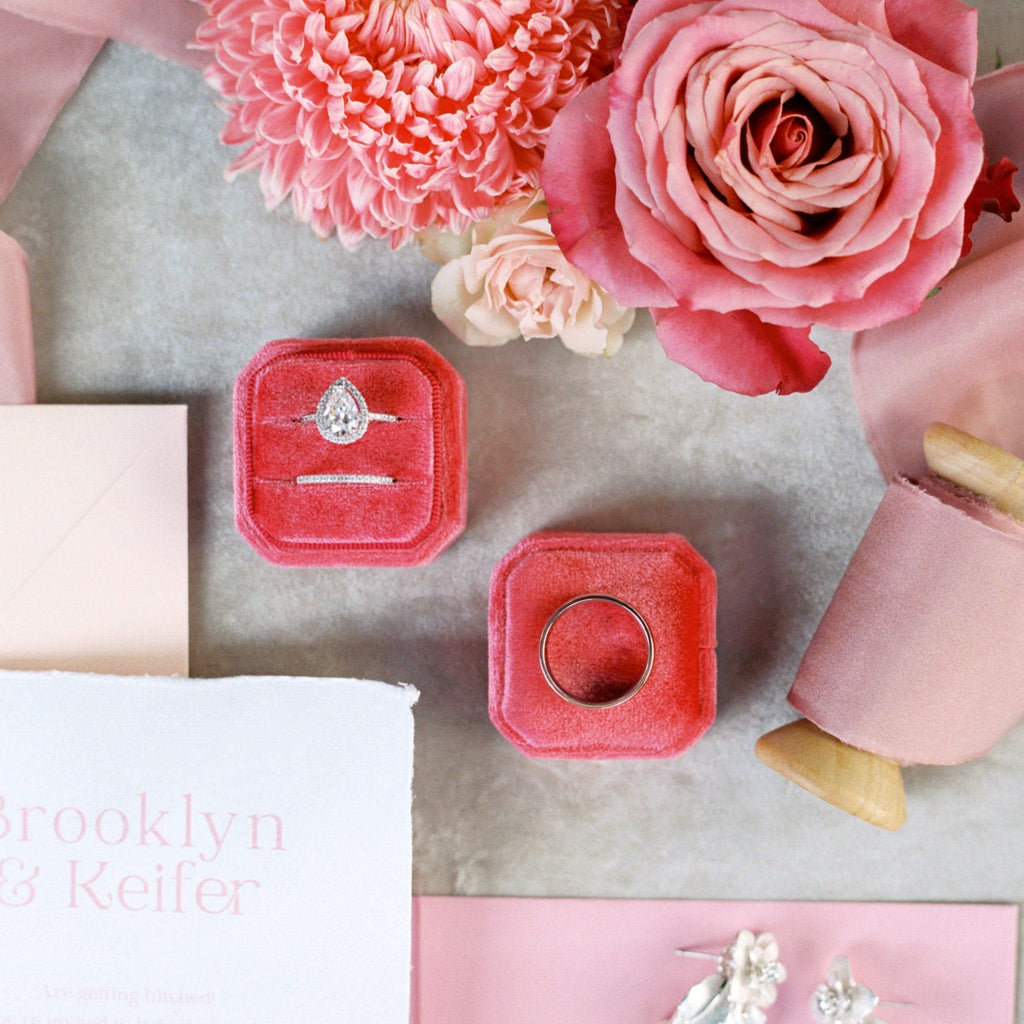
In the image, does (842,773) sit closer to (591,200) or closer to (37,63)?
(591,200)

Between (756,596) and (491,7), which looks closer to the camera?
(491,7)

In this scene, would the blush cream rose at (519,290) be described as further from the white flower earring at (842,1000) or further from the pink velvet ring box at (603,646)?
the white flower earring at (842,1000)

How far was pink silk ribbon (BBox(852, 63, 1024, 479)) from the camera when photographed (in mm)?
466

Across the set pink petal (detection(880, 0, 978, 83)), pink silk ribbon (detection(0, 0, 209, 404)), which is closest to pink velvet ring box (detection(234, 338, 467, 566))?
pink silk ribbon (detection(0, 0, 209, 404))

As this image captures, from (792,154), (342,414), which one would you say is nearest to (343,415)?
(342,414)

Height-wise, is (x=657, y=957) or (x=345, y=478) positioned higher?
(x=345, y=478)

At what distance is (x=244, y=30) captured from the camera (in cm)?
39

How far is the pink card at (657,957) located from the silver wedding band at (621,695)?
15 centimetres

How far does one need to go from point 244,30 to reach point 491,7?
Result: 0.37 ft

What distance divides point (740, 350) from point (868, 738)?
23 cm

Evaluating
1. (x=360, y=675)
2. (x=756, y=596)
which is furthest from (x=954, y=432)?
(x=360, y=675)

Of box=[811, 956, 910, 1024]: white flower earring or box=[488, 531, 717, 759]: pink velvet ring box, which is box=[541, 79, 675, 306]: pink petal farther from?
box=[811, 956, 910, 1024]: white flower earring

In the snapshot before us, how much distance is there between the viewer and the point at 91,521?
517mm

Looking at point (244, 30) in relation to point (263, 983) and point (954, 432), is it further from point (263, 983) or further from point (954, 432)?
point (263, 983)
